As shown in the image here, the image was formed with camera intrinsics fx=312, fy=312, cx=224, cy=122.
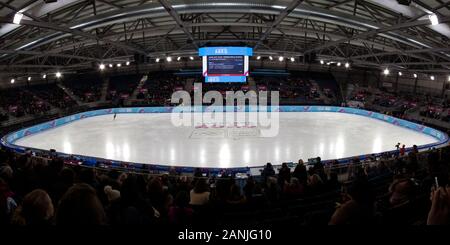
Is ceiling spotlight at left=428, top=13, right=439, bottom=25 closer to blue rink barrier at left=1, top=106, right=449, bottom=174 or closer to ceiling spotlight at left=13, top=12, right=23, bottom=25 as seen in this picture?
blue rink barrier at left=1, top=106, right=449, bottom=174

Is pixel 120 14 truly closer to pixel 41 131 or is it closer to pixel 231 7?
pixel 231 7

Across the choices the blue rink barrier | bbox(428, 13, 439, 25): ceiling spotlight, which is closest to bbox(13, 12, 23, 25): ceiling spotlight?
the blue rink barrier

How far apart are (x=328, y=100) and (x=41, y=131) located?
115ft

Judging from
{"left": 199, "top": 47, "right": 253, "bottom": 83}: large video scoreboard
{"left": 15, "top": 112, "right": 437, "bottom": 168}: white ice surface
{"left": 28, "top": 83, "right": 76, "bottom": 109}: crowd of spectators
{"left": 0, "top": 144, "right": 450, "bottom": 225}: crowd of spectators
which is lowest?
{"left": 15, "top": 112, "right": 437, "bottom": 168}: white ice surface

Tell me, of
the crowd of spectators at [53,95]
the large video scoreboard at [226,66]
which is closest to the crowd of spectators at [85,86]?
the crowd of spectators at [53,95]

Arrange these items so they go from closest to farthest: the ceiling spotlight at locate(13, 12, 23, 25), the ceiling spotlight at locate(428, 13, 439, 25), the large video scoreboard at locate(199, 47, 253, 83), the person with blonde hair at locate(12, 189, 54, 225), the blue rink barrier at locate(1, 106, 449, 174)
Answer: the person with blonde hair at locate(12, 189, 54, 225) → the ceiling spotlight at locate(428, 13, 439, 25) → the ceiling spotlight at locate(13, 12, 23, 25) → the blue rink barrier at locate(1, 106, 449, 174) → the large video scoreboard at locate(199, 47, 253, 83)

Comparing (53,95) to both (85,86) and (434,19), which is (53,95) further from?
(434,19)

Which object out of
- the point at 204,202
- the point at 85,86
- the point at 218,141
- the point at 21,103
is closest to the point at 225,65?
the point at 218,141

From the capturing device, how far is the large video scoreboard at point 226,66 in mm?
22944

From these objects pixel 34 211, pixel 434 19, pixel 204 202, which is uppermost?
pixel 434 19

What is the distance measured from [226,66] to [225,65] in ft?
0.34

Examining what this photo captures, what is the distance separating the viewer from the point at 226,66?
2323 cm

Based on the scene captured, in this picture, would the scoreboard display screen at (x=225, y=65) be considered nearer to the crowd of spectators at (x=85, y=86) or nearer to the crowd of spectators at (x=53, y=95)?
the crowd of spectators at (x=53, y=95)

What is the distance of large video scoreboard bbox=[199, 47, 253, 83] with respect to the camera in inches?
903
